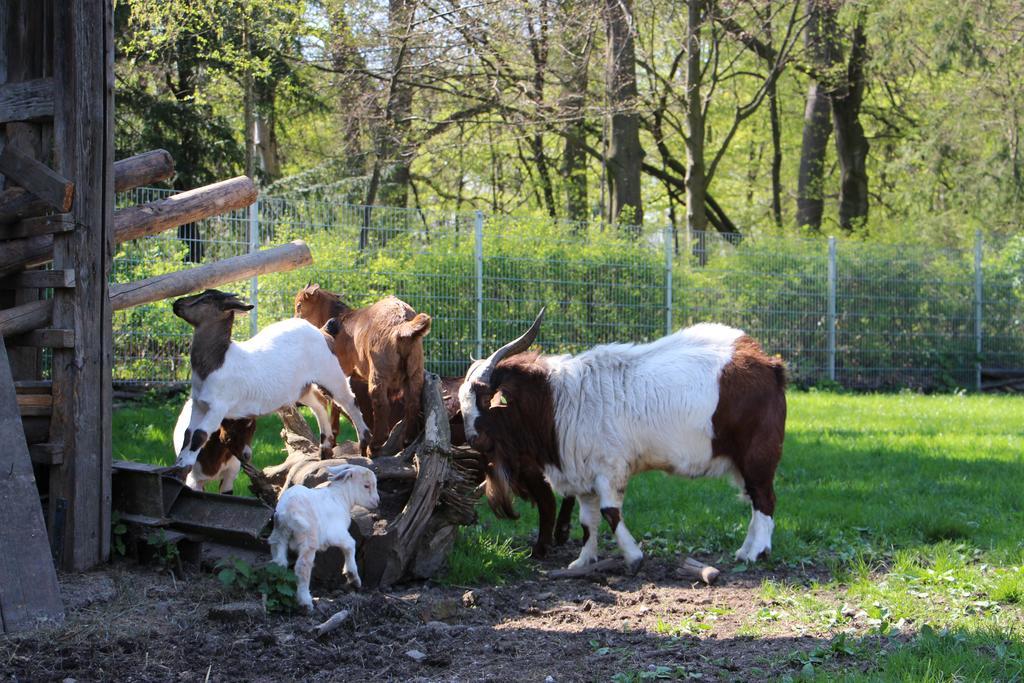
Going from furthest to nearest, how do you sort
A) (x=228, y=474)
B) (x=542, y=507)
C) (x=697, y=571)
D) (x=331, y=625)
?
(x=542, y=507) < (x=228, y=474) < (x=697, y=571) < (x=331, y=625)

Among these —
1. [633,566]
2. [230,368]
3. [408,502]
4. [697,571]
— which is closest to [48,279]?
[230,368]

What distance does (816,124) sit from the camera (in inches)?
1061

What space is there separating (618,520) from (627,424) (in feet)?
2.19

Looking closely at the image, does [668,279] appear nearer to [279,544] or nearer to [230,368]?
[230,368]

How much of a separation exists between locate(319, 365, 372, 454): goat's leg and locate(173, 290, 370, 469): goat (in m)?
0.20

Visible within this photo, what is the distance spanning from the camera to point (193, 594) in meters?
5.49

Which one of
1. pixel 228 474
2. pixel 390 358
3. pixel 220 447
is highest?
pixel 390 358

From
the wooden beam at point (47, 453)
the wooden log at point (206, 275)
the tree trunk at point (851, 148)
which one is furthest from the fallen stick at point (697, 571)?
the tree trunk at point (851, 148)

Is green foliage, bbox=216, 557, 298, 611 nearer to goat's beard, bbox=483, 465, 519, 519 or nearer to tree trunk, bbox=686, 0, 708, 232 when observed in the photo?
goat's beard, bbox=483, 465, 519, 519

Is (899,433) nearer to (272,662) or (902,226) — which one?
(272,662)

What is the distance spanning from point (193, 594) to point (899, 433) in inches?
377

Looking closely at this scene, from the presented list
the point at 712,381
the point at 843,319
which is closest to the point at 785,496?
the point at 712,381

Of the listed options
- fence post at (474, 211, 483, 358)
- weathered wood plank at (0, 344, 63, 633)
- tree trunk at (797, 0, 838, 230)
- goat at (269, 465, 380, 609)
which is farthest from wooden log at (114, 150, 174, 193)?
tree trunk at (797, 0, 838, 230)

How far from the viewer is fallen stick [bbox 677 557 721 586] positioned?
651 centimetres
